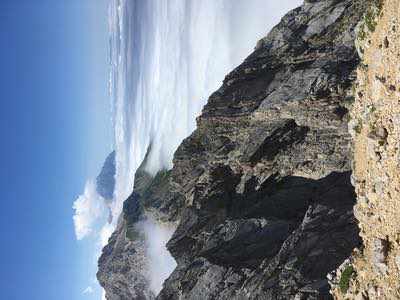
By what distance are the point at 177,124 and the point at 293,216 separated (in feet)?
229

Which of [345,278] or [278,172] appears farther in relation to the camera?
[278,172]

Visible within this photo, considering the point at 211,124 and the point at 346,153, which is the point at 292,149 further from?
the point at 211,124

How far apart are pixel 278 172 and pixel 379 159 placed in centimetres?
2059

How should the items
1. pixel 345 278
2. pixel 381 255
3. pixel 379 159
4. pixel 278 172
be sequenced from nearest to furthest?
pixel 381 255 < pixel 379 159 < pixel 345 278 < pixel 278 172

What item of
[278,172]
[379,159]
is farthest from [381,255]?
[278,172]

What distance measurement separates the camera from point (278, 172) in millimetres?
43125

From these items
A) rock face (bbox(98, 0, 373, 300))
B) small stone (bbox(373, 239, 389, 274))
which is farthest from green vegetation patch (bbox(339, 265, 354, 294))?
rock face (bbox(98, 0, 373, 300))

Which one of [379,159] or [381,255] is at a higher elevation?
[379,159]

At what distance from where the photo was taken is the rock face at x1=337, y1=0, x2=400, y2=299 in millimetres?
20484

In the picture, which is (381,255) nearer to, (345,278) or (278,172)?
(345,278)

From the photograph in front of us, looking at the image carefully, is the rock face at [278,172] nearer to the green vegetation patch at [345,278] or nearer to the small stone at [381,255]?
the green vegetation patch at [345,278]

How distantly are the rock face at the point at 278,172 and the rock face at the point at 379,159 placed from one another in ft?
15.9

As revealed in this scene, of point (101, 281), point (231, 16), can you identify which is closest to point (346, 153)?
point (231, 16)

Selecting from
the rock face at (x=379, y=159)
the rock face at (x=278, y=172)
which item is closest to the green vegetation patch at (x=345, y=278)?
the rock face at (x=379, y=159)
